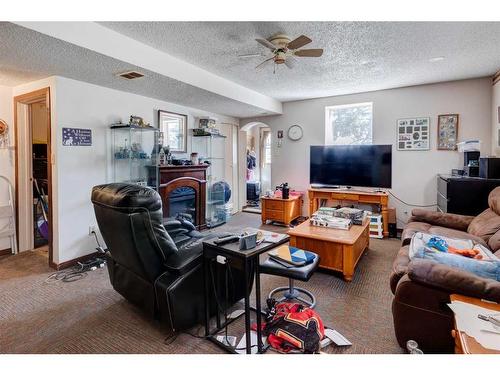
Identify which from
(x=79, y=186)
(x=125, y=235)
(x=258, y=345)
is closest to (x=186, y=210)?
(x=79, y=186)

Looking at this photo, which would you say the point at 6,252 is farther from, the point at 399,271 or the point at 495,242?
the point at 495,242

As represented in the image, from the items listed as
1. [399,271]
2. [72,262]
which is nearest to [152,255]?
[399,271]

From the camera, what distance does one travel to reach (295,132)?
18.2 ft

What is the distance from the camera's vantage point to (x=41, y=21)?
2023 mm

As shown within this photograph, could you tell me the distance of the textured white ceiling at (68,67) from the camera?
7.18 feet

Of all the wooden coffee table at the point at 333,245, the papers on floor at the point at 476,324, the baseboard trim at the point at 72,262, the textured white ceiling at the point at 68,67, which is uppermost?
the textured white ceiling at the point at 68,67

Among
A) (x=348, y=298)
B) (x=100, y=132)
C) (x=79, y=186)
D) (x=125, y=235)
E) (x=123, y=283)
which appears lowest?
(x=348, y=298)

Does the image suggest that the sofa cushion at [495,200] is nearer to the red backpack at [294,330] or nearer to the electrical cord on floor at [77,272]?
the red backpack at [294,330]

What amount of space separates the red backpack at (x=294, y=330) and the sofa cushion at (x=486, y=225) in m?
1.90

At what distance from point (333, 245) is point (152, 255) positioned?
6.06 feet

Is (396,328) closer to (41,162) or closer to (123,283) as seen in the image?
(123,283)

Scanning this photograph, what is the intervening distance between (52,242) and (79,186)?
70 cm

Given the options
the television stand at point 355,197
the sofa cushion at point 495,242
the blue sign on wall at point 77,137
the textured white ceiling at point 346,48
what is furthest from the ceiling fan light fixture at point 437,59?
the blue sign on wall at point 77,137
